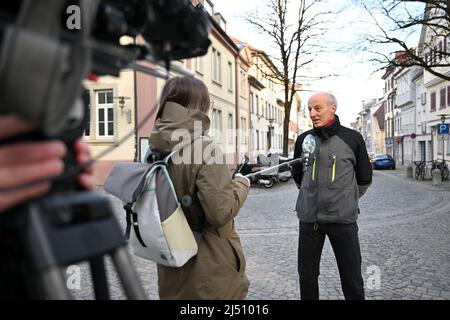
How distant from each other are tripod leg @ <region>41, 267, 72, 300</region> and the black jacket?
2509mm

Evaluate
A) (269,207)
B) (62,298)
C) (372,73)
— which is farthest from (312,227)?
(372,73)

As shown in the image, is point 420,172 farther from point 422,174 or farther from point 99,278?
point 99,278

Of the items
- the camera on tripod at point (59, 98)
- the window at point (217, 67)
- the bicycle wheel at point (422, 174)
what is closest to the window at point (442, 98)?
the bicycle wheel at point (422, 174)

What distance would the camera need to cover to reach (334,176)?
10.0 ft

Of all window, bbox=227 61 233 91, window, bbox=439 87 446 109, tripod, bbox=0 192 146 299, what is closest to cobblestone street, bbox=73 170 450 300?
tripod, bbox=0 192 146 299

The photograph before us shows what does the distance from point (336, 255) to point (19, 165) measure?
2712mm

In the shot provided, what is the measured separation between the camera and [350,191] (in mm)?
3059

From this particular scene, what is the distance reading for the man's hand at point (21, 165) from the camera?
2.42 feet

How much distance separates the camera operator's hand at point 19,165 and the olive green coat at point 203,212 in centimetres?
108

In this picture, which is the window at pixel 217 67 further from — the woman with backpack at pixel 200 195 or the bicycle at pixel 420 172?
the woman with backpack at pixel 200 195

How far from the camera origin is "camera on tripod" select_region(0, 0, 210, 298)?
0.68 m

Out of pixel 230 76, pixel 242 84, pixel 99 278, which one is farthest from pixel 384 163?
pixel 99 278
